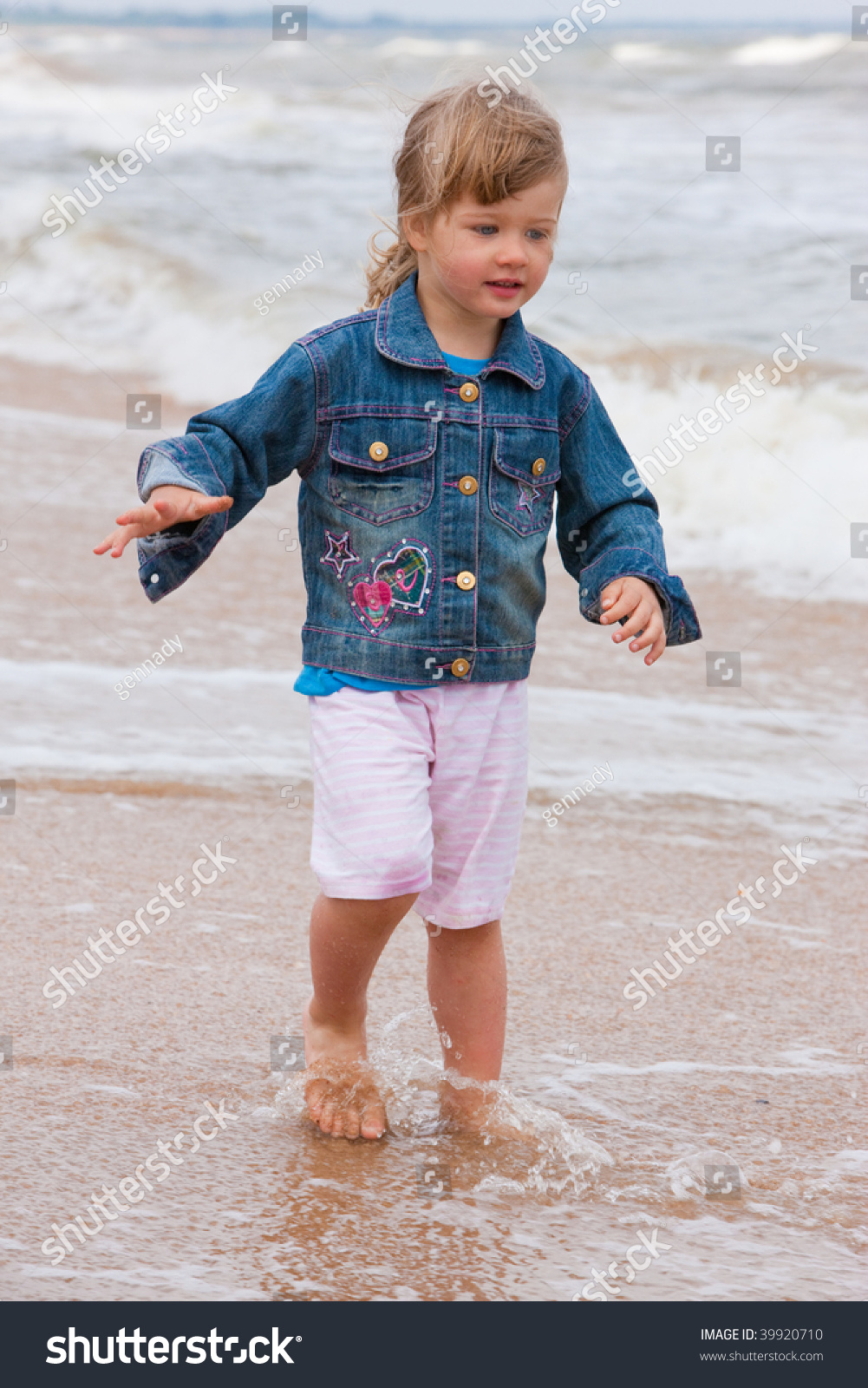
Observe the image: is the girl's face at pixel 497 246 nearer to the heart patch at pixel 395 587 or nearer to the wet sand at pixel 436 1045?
the heart patch at pixel 395 587

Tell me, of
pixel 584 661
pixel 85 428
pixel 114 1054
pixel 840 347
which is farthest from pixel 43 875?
pixel 840 347

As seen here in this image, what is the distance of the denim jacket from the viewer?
7.98 ft

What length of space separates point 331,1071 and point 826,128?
65.0 feet

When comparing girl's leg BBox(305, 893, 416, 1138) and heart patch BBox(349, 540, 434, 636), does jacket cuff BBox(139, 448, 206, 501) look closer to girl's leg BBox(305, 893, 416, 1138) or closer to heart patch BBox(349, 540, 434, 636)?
heart patch BBox(349, 540, 434, 636)

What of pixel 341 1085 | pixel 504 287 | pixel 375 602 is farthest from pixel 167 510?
pixel 341 1085

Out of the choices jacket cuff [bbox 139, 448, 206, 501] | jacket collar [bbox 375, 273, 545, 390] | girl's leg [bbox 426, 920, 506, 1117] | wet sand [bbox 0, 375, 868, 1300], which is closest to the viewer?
wet sand [bbox 0, 375, 868, 1300]

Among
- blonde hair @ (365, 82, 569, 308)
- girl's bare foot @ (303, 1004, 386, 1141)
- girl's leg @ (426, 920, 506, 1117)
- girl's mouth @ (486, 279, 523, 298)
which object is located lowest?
girl's bare foot @ (303, 1004, 386, 1141)

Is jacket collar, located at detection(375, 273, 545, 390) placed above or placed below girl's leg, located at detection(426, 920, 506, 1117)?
above

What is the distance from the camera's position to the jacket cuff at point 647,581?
8.25ft

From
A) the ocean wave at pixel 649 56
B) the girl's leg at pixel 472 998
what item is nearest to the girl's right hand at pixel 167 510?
the girl's leg at pixel 472 998

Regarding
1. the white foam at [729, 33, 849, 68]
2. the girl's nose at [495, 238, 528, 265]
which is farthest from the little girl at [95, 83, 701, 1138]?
the white foam at [729, 33, 849, 68]

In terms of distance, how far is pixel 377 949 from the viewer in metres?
2.53
